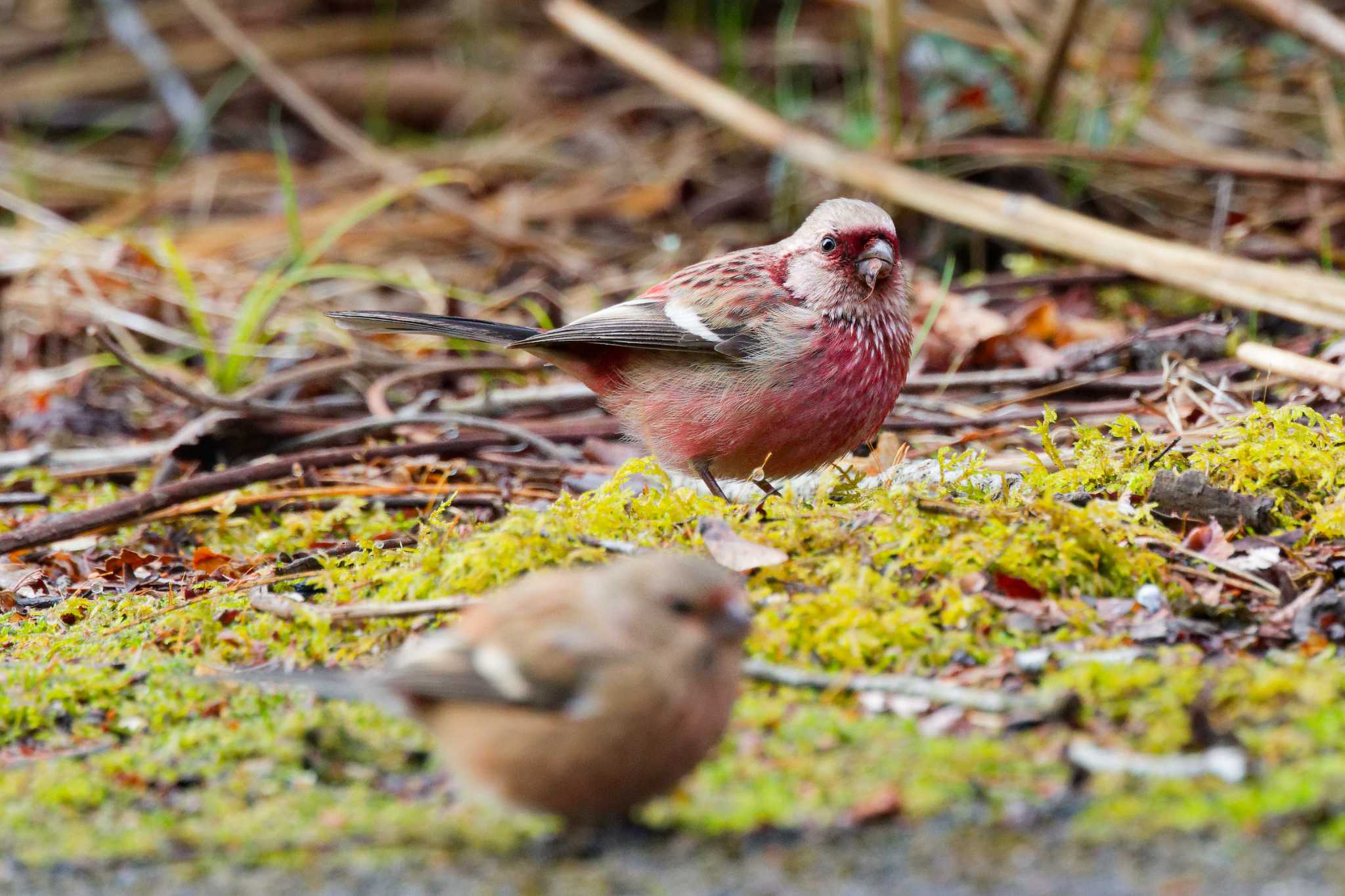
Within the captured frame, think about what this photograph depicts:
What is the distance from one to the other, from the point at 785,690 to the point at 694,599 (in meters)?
0.65

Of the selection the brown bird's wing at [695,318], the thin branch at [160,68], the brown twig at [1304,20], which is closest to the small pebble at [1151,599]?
the brown bird's wing at [695,318]

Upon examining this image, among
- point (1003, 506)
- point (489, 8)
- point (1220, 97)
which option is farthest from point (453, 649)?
point (489, 8)

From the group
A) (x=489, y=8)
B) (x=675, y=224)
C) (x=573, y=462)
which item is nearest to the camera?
(x=573, y=462)

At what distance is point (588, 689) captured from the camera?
2543 millimetres

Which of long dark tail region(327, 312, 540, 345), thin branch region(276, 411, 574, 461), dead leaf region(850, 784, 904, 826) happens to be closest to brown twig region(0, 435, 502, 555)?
thin branch region(276, 411, 574, 461)

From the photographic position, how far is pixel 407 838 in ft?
8.69

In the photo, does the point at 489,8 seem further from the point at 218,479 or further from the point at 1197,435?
the point at 1197,435

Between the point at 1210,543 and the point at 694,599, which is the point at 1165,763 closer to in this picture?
the point at 694,599

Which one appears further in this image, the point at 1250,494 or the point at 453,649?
the point at 1250,494

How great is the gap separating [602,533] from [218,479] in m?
1.73

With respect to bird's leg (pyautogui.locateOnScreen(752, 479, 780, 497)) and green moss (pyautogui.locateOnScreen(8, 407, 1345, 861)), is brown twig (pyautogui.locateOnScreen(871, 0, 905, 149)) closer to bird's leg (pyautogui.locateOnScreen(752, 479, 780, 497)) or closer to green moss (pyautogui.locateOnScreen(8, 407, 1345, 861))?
bird's leg (pyautogui.locateOnScreen(752, 479, 780, 497))

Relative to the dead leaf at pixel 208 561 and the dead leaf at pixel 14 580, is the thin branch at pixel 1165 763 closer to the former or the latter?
the dead leaf at pixel 208 561

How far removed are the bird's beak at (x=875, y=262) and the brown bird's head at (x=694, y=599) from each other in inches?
92.0

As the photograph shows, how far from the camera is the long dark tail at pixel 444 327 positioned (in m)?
4.94
